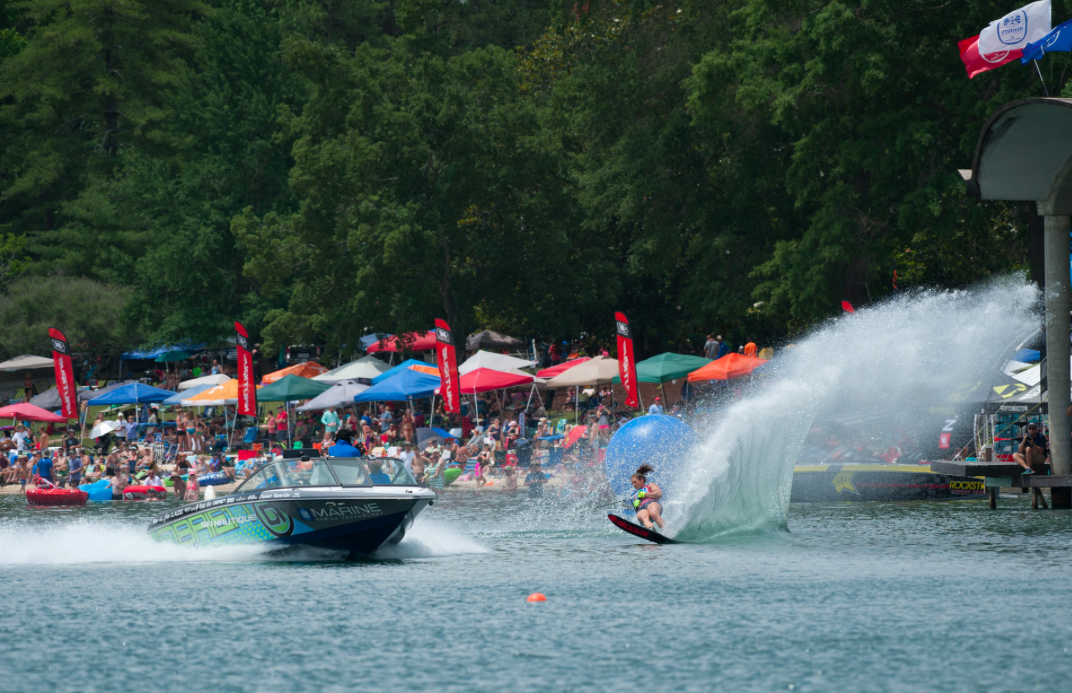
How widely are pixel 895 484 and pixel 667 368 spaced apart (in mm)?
11992

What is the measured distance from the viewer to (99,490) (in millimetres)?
39906

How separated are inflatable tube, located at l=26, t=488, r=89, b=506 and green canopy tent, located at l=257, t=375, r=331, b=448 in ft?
31.9

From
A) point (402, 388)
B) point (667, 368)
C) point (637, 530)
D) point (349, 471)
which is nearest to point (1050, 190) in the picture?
point (637, 530)

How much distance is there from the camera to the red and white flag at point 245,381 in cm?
4416

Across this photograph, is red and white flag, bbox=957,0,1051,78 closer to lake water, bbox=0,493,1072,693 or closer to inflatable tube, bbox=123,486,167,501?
lake water, bbox=0,493,1072,693

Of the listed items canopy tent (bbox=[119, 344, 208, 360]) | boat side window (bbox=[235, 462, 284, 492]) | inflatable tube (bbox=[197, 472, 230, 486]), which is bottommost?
inflatable tube (bbox=[197, 472, 230, 486])

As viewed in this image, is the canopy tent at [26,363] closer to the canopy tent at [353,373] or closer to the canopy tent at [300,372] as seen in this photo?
the canopy tent at [300,372]

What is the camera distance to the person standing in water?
74.5ft

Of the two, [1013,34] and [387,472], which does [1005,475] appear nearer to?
[1013,34]

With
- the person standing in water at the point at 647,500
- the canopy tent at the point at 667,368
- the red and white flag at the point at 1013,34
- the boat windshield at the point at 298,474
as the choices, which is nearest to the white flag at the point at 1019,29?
the red and white flag at the point at 1013,34

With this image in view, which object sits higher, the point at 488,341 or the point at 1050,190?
the point at 1050,190

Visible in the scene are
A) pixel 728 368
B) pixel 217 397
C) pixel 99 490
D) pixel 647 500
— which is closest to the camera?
pixel 647 500

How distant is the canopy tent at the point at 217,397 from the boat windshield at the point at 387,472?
28.0m

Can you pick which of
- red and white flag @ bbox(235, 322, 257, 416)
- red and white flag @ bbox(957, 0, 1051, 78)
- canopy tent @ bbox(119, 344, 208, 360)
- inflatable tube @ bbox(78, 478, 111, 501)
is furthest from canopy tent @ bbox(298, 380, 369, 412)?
red and white flag @ bbox(957, 0, 1051, 78)
